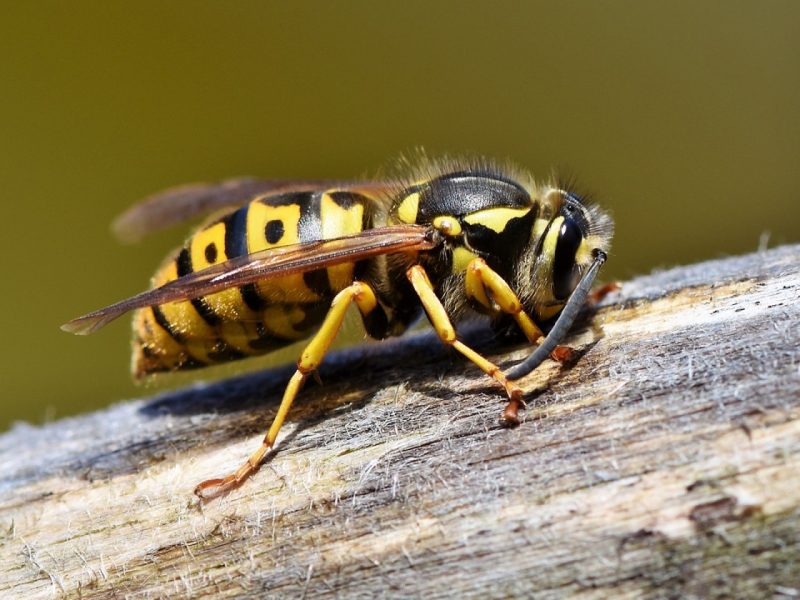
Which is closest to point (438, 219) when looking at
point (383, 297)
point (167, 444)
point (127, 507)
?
point (383, 297)

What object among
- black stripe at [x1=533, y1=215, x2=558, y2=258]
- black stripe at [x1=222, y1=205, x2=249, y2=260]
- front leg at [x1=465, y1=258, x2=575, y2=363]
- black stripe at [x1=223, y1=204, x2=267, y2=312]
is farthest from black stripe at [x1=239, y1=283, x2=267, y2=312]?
black stripe at [x1=533, y1=215, x2=558, y2=258]

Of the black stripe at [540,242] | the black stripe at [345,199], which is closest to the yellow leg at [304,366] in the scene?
the black stripe at [345,199]

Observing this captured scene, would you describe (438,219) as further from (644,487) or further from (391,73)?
(391,73)

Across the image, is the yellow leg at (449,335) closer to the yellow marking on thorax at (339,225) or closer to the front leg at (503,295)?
the front leg at (503,295)

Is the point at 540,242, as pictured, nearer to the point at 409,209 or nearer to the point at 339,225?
the point at 409,209

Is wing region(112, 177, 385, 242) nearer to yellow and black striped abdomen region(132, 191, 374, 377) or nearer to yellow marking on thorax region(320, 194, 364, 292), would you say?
yellow and black striped abdomen region(132, 191, 374, 377)

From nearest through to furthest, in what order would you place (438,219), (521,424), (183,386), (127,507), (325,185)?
(521,424) → (127,507) → (438,219) → (325,185) → (183,386)

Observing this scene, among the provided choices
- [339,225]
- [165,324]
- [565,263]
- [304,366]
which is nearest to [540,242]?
[565,263]

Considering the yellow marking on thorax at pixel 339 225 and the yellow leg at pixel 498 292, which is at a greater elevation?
the yellow marking on thorax at pixel 339 225
